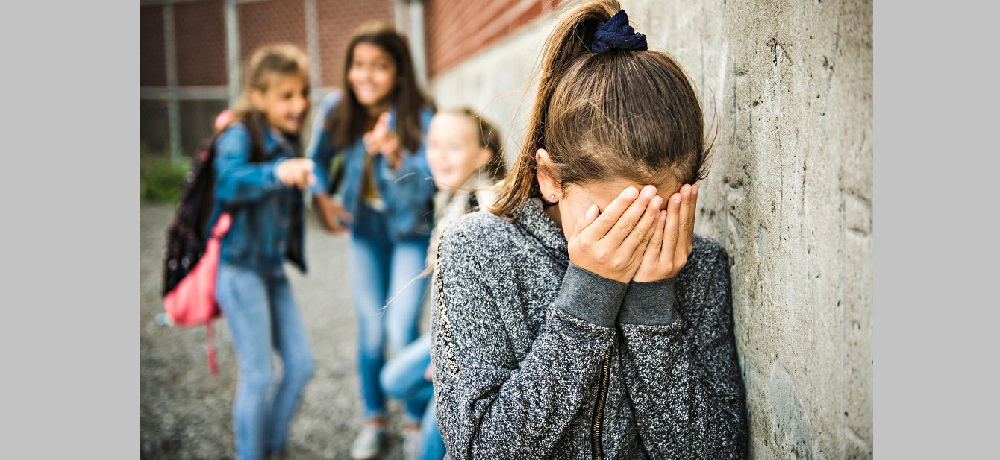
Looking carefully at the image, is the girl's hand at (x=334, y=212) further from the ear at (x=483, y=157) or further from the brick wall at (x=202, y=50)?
the brick wall at (x=202, y=50)

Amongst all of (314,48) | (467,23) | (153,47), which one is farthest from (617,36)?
(153,47)

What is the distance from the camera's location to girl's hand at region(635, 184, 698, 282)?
1541 mm

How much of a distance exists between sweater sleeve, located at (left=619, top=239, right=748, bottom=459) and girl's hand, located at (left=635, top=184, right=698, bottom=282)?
4 centimetres

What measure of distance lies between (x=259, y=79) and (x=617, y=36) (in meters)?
2.55

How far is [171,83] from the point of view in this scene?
51.2 ft

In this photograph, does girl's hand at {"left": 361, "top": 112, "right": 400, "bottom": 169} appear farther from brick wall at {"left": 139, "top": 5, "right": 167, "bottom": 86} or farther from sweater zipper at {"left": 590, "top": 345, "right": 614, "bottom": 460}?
brick wall at {"left": 139, "top": 5, "right": 167, "bottom": 86}

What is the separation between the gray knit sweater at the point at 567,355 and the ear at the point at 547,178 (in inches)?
4.0

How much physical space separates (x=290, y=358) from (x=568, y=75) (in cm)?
253

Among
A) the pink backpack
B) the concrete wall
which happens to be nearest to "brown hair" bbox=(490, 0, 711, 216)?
the concrete wall

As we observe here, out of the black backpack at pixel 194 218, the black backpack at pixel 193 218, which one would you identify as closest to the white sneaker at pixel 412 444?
the black backpack at pixel 194 218

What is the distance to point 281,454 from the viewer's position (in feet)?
12.3

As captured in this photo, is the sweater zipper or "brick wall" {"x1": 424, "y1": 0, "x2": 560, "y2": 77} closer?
the sweater zipper

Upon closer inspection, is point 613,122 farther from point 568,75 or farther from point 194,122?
point 194,122

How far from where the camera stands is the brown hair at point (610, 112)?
1.53 meters
